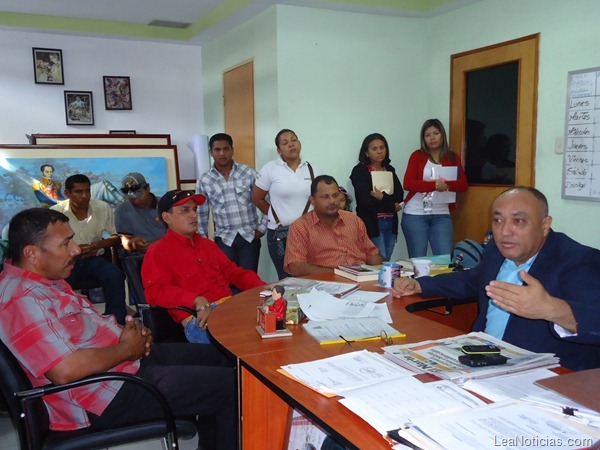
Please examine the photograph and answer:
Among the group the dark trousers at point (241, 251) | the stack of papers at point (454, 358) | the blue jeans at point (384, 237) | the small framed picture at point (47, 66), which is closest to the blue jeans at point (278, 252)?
the dark trousers at point (241, 251)

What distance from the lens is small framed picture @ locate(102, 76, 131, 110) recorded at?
611cm

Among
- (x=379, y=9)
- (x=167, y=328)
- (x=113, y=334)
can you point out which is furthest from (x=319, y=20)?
(x=113, y=334)

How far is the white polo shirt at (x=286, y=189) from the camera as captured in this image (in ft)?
13.1

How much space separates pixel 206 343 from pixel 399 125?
3350mm

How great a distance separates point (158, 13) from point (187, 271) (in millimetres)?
Answer: 3778

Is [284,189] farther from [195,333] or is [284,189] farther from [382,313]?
[382,313]

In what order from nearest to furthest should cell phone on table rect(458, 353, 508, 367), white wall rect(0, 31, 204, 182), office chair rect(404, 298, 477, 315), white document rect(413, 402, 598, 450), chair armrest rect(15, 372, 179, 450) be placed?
white document rect(413, 402, 598, 450) → cell phone on table rect(458, 353, 508, 367) → chair armrest rect(15, 372, 179, 450) → office chair rect(404, 298, 477, 315) → white wall rect(0, 31, 204, 182)

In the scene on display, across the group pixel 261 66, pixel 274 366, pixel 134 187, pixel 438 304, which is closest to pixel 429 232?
pixel 261 66

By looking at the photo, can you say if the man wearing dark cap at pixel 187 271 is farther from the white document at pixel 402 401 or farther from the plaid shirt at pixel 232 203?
the white document at pixel 402 401

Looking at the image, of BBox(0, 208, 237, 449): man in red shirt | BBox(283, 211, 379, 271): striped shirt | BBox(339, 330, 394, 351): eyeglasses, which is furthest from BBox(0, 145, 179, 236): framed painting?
BBox(339, 330, 394, 351): eyeglasses

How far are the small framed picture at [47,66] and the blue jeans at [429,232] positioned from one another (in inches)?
166

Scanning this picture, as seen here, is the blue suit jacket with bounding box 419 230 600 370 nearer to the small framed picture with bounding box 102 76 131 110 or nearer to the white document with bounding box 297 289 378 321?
the white document with bounding box 297 289 378 321

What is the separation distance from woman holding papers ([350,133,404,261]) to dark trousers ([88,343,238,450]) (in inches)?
99.0

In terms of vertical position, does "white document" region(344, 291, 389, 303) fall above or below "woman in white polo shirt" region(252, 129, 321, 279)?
below
